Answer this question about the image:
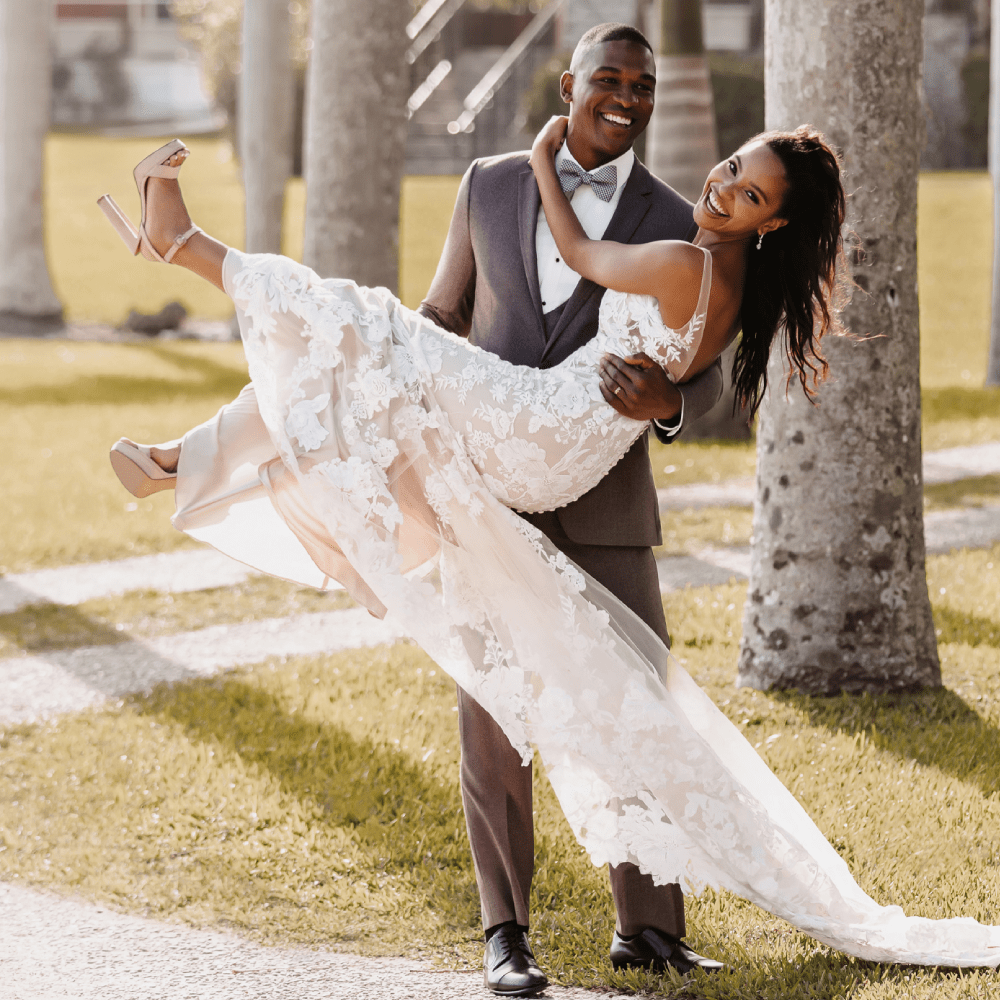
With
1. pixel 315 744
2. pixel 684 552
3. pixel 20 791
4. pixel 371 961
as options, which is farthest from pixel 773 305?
pixel 684 552

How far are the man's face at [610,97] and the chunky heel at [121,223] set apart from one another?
3.32 ft

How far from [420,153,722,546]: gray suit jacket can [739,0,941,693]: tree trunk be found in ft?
6.73

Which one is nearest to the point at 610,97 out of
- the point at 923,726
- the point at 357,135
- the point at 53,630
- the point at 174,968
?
the point at 174,968

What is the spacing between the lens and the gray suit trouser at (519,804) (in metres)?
3.41

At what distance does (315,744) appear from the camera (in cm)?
521

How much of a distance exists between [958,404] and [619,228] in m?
11.1

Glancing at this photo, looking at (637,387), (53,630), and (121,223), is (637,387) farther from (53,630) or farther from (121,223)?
(53,630)

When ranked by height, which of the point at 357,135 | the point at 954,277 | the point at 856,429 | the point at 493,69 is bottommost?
the point at 954,277

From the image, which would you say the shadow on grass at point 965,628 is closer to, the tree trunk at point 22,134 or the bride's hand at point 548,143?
the bride's hand at point 548,143

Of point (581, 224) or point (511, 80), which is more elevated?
point (511, 80)

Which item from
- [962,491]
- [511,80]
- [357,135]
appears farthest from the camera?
[511,80]

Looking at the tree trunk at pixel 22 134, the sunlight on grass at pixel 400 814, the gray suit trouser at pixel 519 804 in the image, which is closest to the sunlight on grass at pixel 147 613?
the sunlight on grass at pixel 400 814

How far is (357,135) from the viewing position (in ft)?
26.8

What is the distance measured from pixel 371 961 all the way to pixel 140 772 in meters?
1.66
